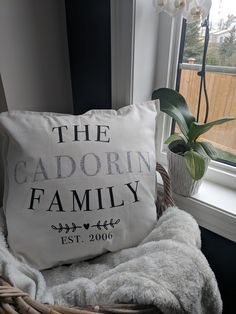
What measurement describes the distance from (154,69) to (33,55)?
18.5 inches

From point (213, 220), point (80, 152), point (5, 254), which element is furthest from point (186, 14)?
point (5, 254)

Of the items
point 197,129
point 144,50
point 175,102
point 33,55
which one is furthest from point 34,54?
point 197,129

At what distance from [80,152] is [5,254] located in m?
0.33

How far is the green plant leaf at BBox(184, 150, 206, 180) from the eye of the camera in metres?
0.80

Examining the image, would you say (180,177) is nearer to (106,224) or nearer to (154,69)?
(106,224)

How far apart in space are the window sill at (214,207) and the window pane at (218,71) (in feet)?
0.48

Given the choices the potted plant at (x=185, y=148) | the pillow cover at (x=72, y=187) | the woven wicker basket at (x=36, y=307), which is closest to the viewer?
the woven wicker basket at (x=36, y=307)

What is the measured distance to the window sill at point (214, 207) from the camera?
2.84ft

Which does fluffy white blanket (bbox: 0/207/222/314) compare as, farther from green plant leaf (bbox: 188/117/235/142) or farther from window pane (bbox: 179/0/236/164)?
window pane (bbox: 179/0/236/164)

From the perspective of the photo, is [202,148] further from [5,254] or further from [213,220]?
[5,254]

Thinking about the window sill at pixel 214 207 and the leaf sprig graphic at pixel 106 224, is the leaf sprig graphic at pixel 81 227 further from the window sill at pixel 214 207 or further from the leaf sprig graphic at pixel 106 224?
the window sill at pixel 214 207

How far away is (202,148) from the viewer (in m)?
0.85

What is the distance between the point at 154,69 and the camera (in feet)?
3.29

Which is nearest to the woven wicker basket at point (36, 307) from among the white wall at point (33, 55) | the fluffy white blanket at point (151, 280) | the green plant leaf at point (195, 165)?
the fluffy white blanket at point (151, 280)
